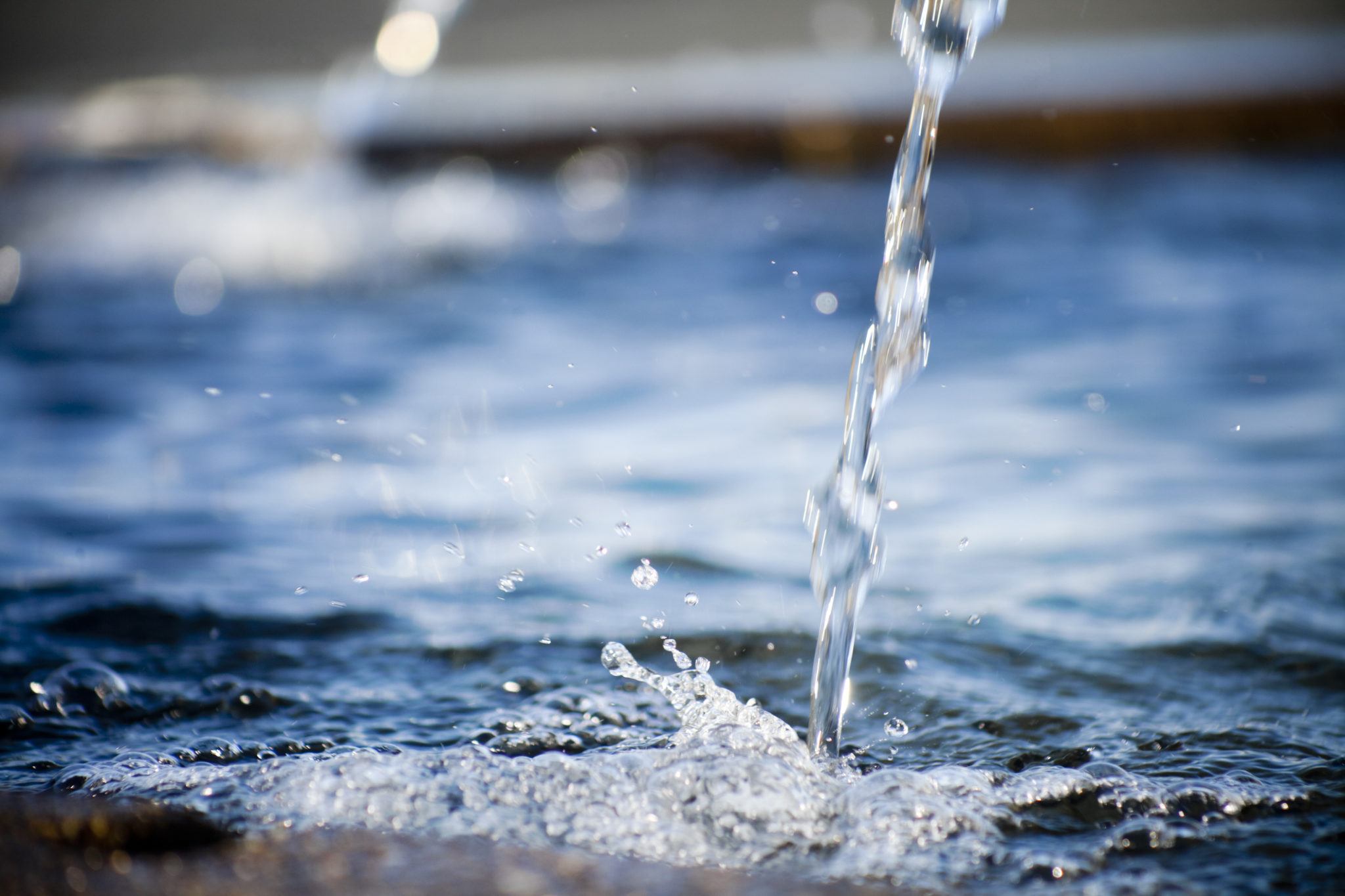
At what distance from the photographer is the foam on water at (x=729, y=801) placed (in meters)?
1.27

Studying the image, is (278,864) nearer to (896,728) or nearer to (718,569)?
(896,728)

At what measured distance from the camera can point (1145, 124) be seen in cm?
755

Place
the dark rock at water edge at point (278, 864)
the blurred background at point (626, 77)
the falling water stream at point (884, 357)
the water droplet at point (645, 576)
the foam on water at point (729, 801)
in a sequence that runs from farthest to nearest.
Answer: the blurred background at point (626, 77)
the water droplet at point (645, 576)
the falling water stream at point (884, 357)
the foam on water at point (729, 801)
the dark rock at water edge at point (278, 864)

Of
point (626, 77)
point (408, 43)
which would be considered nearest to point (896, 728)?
point (626, 77)

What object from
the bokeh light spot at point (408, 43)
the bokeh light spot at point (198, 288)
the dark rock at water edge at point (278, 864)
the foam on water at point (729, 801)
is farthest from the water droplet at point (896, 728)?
the bokeh light spot at point (408, 43)

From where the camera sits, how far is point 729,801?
4.42 feet

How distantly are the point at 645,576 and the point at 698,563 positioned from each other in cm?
14

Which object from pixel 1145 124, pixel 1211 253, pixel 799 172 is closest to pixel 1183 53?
pixel 1145 124

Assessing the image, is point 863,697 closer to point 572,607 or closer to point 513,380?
point 572,607

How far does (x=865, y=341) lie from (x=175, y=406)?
2344 millimetres

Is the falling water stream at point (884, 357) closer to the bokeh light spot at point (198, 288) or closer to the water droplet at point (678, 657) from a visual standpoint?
the water droplet at point (678, 657)

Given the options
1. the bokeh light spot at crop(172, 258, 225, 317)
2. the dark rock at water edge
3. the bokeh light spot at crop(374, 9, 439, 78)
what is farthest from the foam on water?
the bokeh light spot at crop(374, 9, 439, 78)

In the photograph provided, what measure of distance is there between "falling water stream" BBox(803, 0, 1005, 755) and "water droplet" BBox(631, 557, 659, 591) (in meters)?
0.31

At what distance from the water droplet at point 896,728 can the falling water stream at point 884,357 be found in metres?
0.07
